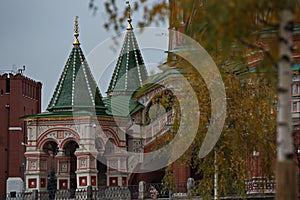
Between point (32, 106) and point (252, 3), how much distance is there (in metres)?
44.6

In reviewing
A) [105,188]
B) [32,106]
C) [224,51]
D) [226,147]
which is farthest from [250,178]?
[32,106]

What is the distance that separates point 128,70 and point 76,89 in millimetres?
3619

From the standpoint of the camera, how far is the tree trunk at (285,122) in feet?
26.1

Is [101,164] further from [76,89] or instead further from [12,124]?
[12,124]

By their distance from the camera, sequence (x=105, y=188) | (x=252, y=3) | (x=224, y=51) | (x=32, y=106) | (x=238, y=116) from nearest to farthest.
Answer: (x=252, y=3) → (x=224, y=51) → (x=238, y=116) → (x=105, y=188) → (x=32, y=106)

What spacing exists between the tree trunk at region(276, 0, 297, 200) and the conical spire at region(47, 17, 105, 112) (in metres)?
21.1

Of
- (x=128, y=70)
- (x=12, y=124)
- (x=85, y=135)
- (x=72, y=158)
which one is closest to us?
(x=85, y=135)

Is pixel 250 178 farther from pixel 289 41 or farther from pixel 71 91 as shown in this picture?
pixel 289 41

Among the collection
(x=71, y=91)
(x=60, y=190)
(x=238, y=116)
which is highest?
(x=71, y=91)

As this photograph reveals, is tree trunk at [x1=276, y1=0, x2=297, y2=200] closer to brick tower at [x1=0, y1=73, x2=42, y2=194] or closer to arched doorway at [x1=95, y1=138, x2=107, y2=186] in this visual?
arched doorway at [x1=95, y1=138, x2=107, y2=186]

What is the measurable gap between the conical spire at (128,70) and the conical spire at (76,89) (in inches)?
98.5

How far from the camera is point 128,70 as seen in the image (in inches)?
1273

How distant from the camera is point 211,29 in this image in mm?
8102

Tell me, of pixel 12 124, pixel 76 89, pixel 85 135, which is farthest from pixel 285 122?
pixel 12 124
